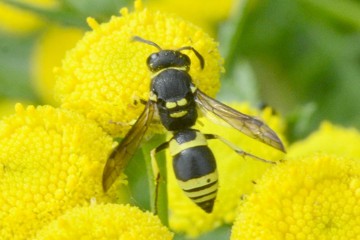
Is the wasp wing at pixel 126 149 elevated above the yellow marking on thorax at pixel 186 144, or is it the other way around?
the wasp wing at pixel 126 149

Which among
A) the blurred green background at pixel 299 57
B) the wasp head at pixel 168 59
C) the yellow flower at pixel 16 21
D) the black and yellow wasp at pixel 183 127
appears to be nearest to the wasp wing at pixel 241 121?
the black and yellow wasp at pixel 183 127

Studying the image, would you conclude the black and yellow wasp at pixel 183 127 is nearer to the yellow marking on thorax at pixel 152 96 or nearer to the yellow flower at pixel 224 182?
the yellow marking on thorax at pixel 152 96

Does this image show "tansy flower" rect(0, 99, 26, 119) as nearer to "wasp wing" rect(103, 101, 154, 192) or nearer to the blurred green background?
the blurred green background

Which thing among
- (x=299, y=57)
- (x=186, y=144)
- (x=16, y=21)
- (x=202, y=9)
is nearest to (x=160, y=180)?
(x=186, y=144)

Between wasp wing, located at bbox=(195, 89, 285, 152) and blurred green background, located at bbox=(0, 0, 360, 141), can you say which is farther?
blurred green background, located at bbox=(0, 0, 360, 141)

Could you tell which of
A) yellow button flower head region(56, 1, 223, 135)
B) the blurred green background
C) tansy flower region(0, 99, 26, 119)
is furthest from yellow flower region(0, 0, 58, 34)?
yellow button flower head region(56, 1, 223, 135)

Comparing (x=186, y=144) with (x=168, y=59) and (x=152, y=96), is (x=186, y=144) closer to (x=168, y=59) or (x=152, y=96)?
(x=152, y=96)
